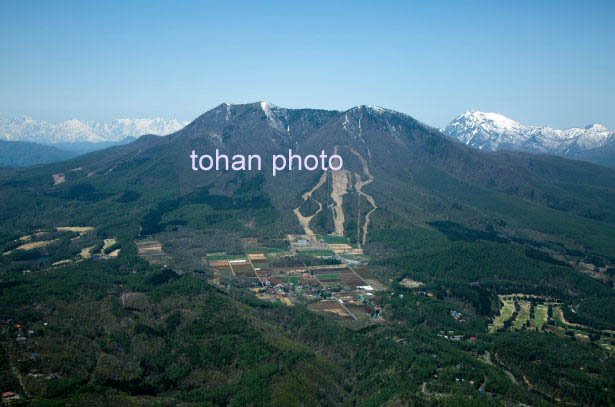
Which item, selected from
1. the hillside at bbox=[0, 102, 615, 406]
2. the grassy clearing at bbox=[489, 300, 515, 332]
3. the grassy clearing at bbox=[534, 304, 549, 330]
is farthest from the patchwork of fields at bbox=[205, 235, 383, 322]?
the grassy clearing at bbox=[534, 304, 549, 330]

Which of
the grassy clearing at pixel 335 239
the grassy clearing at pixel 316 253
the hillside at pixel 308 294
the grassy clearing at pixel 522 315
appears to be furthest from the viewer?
the grassy clearing at pixel 335 239

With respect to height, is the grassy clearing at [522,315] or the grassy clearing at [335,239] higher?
the grassy clearing at [335,239]

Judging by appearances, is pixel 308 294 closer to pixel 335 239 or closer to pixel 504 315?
pixel 504 315

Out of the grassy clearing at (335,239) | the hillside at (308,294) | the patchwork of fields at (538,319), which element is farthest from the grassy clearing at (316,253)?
the patchwork of fields at (538,319)

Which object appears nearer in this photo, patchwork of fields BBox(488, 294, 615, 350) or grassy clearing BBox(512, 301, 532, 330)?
patchwork of fields BBox(488, 294, 615, 350)

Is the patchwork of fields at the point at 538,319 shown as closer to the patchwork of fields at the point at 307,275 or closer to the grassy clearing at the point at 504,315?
the grassy clearing at the point at 504,315

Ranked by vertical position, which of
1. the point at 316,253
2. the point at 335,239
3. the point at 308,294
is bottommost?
the point at 308,294

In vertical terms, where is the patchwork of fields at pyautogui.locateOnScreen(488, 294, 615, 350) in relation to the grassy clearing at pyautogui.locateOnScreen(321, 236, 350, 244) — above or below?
below

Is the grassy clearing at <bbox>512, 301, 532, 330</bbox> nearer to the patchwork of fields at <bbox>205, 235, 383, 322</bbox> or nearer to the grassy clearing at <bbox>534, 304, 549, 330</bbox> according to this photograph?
the grassy clearing at <bbox>534, 304, 549, 330</bbox>

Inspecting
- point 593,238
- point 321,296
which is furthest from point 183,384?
point 593,238

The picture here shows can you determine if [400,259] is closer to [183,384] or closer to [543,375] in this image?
[543,375]

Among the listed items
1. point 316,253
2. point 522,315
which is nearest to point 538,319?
point 522,315
